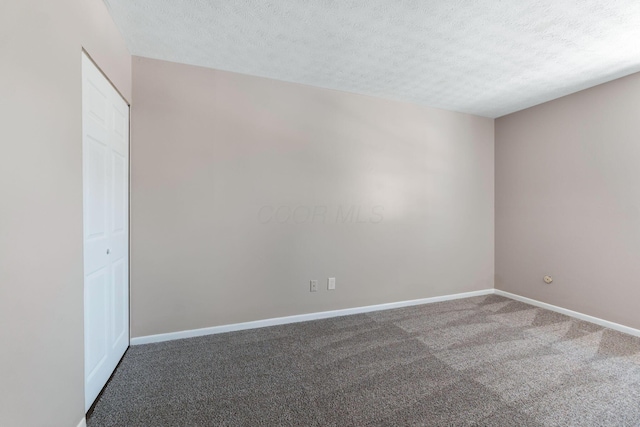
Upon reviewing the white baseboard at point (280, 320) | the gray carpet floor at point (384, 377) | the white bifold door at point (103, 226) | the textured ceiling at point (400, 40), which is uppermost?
the textured ceiling at point (400, 40)

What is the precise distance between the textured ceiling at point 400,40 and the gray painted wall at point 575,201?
41 centimetres

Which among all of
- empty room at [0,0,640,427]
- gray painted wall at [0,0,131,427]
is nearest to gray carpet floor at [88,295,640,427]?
empty room at [0,0,640,427]

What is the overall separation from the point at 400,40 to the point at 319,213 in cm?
174

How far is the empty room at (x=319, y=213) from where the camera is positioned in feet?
4.07

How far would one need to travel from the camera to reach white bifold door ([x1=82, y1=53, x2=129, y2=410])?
1.54m

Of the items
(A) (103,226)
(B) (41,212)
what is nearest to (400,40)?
(B) (41,212)

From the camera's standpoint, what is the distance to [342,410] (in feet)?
5.18

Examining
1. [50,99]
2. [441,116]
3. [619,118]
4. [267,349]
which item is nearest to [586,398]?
[267,349]

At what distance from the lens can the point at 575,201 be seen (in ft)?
9.84

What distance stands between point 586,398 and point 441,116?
3099 millimetres

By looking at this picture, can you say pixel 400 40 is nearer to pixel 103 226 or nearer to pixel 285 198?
pixel 285 198

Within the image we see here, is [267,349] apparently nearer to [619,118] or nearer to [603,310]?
[603,310]

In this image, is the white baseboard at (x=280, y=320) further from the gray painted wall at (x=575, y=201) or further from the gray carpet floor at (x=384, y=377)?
the gray painted wall at (x=575, y=201)

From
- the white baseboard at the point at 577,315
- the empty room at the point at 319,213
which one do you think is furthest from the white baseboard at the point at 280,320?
the white baseboard at the point at 577,315
